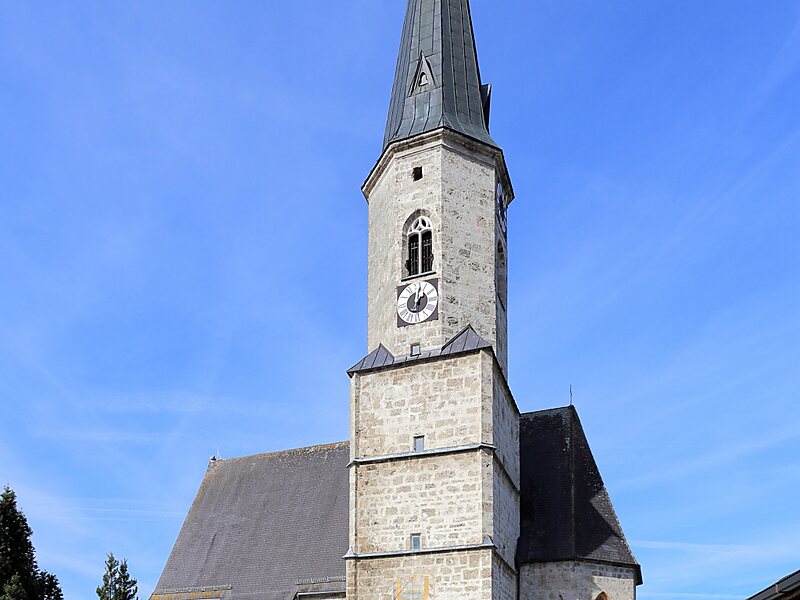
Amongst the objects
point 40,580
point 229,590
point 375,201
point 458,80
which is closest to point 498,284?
point 375,201

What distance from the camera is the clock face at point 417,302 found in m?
24.2

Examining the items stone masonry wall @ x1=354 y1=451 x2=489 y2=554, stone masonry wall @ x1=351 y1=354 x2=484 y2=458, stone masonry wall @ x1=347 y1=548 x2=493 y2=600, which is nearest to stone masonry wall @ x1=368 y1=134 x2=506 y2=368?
stone masonry wall @ x1=351 y1=354 x2=484 y2=458

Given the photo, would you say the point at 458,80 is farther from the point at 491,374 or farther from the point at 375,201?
the point at 491,374

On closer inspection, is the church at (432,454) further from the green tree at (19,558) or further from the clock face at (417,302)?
the green tree at (19,558)

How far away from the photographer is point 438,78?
2720 centimetres

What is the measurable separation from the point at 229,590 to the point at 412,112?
45.4ft

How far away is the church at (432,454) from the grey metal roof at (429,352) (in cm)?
5

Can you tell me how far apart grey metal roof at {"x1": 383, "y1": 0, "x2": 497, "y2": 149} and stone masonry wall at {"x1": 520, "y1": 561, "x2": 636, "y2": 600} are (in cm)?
1089

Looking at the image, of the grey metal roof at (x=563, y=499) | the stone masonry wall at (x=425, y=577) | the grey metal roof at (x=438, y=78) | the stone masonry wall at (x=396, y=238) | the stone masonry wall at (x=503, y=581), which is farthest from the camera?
the grey metal roof at (x=438, y=78)

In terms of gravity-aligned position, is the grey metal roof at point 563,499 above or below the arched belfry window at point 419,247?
below

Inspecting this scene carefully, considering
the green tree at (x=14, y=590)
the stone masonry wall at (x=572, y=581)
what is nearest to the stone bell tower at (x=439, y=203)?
the stone masonry wall at (x=572, y=581)

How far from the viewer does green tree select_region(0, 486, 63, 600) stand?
94.8ft

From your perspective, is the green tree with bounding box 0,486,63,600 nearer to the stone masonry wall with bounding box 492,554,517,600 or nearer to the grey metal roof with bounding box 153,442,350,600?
the grey metal roof with bounding box 153,442,350,600

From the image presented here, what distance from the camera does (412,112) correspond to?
1065 inches
